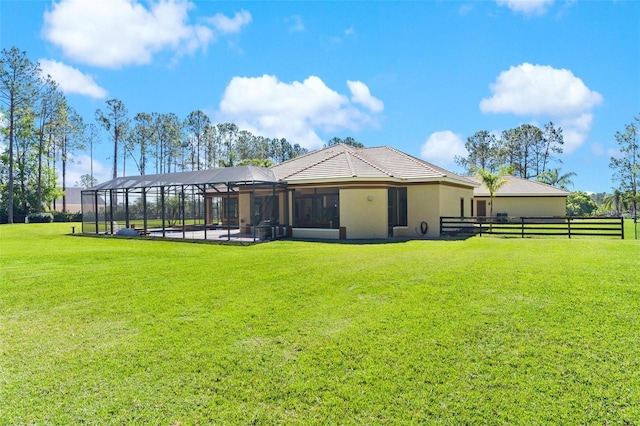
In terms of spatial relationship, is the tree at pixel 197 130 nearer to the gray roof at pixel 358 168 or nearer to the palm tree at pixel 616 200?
the gray roof at pixel 358 168

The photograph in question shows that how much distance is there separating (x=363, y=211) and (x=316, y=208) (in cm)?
225

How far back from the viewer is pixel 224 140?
56.4m

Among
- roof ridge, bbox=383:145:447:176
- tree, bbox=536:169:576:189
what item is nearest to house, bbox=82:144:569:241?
roof ridge, bbox=383:145:447:176

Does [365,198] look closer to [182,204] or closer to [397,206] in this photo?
[397,206]

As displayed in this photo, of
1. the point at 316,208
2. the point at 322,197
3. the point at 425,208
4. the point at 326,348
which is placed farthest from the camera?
the point at 425,208

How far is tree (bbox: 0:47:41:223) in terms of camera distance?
3284 cm

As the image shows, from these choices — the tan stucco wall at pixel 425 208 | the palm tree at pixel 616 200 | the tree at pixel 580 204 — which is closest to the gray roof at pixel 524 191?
the tree at pixel 580 204

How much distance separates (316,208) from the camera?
1858 cm

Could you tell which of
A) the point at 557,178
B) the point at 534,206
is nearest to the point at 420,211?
the point at 534,206

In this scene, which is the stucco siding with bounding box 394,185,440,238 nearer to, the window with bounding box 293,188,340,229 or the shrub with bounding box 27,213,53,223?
the window with bounding box 293,188,340,229

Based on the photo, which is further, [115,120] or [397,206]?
[115,120]

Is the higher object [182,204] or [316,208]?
[182,204]

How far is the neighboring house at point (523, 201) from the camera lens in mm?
31562

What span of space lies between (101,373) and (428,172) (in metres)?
17.6
